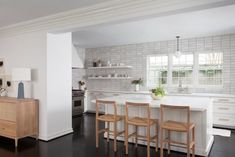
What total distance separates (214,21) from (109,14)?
2.40m

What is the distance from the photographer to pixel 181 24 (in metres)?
4.48

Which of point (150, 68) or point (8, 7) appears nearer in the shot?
point (8, 7)

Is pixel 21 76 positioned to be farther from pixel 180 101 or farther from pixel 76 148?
pixel 180 101

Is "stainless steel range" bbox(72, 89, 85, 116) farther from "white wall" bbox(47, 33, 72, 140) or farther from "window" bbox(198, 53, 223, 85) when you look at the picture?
"window" bbox(198, 53, 223, 85)

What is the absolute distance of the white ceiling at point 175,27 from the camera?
3846mm

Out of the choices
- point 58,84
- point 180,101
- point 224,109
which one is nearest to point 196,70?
point 224,109

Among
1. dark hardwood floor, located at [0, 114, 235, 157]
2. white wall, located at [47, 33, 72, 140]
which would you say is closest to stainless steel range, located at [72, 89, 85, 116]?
white wall, located at [47, 33, 72, 140]

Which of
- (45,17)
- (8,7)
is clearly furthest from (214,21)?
(8,7)

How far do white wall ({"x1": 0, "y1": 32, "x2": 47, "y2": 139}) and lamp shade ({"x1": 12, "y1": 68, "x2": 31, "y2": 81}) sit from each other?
0.21m

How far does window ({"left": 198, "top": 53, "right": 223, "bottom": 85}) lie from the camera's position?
5.75m

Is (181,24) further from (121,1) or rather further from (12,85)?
(12,85)

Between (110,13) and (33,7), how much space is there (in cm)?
139

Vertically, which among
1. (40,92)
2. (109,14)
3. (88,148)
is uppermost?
(109,14)

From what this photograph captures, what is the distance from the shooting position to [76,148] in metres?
3.83
